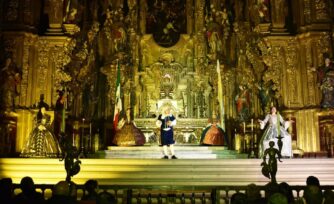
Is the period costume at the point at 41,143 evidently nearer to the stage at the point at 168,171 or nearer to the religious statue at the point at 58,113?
the stage at the point at 168,171

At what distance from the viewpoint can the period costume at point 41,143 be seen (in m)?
14.0

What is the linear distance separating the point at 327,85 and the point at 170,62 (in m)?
6.06

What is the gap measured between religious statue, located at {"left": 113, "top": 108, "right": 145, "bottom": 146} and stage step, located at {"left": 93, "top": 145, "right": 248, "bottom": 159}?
23cm

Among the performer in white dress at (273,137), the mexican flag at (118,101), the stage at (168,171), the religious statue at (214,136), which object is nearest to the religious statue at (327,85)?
the performer in white dress at (273,137)

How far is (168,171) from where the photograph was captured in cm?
1187

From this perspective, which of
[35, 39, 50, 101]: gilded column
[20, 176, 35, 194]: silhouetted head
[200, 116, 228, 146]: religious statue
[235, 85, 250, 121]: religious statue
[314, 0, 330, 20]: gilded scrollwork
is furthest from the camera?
[235, 85, 250, 121]: religious statue

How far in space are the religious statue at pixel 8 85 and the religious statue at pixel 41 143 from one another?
6.11 feet

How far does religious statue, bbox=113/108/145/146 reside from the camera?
15477 millimetres

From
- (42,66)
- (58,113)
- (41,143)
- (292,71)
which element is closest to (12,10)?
(42,66)

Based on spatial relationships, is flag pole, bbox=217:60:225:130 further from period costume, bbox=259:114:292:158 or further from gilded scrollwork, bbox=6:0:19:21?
gilded scrollwork, bbox=6:0:19:21

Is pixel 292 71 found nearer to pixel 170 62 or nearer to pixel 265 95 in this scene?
pixel 265 95

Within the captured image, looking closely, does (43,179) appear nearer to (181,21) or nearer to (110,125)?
(110,125)

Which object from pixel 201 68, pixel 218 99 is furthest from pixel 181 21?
pixel 218 99

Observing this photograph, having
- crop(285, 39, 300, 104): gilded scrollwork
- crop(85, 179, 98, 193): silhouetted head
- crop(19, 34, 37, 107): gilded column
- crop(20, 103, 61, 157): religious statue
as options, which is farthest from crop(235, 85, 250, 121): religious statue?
crop(85, 179, 98, 193): silhouetted head
